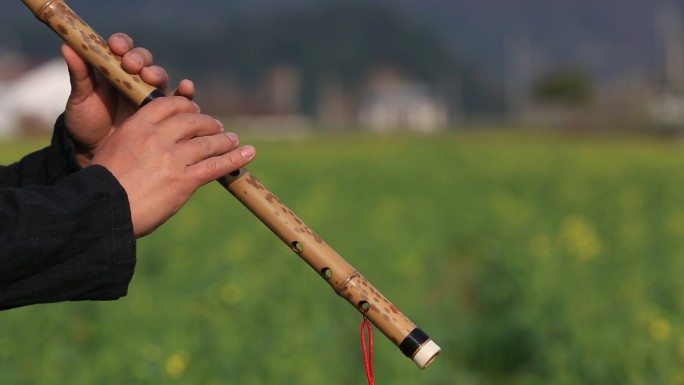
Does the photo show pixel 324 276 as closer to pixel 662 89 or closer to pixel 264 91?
pixel 662 89

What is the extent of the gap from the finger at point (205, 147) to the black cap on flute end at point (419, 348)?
37cm

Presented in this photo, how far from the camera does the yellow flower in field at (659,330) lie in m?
4.92

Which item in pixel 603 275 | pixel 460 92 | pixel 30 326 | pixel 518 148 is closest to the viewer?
pixel 30 326

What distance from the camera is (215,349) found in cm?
458

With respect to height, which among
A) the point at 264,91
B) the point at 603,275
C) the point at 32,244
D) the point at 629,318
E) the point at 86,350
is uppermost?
the point at 32,244

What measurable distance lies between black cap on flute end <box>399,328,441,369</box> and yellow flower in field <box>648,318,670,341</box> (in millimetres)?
3182

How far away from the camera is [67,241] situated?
180cm

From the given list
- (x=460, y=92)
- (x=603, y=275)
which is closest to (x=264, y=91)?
(x=460, y=92)

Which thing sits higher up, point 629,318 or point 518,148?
point 629,318

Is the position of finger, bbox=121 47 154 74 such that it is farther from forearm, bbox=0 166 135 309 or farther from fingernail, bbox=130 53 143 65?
forearm, bbox=0 166 135 309

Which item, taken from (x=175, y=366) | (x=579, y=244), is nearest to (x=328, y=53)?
(x=579, y=244)

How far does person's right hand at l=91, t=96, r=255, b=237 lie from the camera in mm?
1854

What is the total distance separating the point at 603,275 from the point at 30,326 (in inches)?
151

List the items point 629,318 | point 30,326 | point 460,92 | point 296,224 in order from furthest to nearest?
point 460,92 < point 629,318 < point 30,326 < point 296,224
